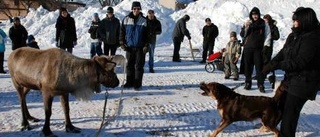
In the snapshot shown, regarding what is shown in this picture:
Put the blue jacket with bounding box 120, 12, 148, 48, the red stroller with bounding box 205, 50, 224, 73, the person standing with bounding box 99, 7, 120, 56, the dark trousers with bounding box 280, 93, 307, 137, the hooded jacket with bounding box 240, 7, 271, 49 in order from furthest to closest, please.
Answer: the red stroller with bounding box 205, 50, 224, 73
the person standing with bounding box 99, 7, 120, 56
the hooded jacket with bounding box 240, 7, 271, 49
the blue jacket with bounding box 120, 12, 148, 48
the dark trousers with bounding box 280, 93, 307, 137

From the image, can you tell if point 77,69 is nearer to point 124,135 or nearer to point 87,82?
point 87,82

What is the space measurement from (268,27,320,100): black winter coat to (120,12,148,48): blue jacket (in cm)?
454

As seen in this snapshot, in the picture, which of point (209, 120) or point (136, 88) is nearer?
point (209, 120)

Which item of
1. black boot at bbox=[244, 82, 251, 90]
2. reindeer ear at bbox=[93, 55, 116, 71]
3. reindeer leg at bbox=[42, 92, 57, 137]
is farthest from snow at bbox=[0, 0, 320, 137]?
reindeer ear at bbox=[93, 55, 116, 71]

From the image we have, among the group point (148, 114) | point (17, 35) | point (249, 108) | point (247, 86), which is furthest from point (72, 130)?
point (17, 35)

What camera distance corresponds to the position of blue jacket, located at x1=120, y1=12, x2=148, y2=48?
9.06 meters

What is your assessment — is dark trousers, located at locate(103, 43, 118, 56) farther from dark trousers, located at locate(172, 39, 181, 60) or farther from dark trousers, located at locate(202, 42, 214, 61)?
dark trousers, located at locate(202, 42, 214, 61)

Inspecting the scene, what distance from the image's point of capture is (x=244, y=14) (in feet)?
84.7

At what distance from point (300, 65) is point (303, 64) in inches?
1.5

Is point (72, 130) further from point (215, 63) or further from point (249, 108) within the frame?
point (215, 63)

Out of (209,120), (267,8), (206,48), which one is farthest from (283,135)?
Result: (267,8)

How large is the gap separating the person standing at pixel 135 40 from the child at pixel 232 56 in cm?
329

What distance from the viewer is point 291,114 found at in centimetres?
505

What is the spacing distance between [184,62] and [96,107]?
8.31 m
